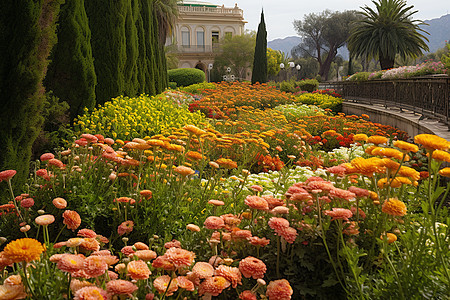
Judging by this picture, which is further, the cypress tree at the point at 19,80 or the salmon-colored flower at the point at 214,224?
the cypress tree at the point at 19,80

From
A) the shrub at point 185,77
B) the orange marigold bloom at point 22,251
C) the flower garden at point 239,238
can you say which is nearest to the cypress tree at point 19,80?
the flower garden at point 239,238

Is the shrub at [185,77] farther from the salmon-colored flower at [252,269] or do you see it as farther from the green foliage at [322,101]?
the salmon-colored flower at [252,269]

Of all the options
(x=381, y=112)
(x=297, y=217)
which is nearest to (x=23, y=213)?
(x=297, y=217)

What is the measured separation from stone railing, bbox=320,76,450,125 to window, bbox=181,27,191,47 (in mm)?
38510

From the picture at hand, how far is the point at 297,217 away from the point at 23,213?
221 centimetres

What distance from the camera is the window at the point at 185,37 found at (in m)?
51.9

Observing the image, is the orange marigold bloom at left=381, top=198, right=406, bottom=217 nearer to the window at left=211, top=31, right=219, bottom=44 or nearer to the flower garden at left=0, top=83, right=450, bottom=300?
the flower garden at left=0, top=83, right=450, bottom=300

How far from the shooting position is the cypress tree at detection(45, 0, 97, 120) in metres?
5.65

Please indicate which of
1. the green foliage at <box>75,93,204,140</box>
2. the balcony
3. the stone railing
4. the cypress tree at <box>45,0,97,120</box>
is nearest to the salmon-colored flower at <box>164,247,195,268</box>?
the green foliage at <box>75,93,204,140</box>

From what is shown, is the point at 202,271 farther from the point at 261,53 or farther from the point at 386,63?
the point at 386,63

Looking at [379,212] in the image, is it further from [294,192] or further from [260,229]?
[260,229]

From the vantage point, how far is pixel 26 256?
138cm

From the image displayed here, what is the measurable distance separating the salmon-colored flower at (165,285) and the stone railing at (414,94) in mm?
6970

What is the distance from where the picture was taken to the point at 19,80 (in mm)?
3588
